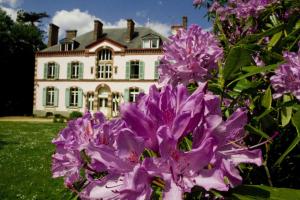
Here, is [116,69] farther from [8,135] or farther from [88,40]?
[8,135]

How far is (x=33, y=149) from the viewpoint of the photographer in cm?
1112

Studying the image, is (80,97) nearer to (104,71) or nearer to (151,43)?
(104,71)

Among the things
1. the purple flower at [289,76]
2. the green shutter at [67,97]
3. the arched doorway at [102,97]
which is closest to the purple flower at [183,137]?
the purple flower at [289,76]

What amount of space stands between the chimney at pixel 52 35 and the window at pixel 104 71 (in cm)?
514

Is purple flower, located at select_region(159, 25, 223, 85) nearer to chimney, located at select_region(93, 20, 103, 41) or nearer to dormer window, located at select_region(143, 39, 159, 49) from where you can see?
dormer window, located at select_region(143, 39, 159, 49)

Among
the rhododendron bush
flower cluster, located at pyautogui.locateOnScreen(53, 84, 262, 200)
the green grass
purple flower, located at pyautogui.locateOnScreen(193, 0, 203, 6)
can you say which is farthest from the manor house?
flower cluster, located at pyautogui.locateOnScreen(53, 84, 262, 200)

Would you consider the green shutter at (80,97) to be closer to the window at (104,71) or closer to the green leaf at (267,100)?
the window at (104,71)

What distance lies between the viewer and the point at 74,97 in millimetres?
27328

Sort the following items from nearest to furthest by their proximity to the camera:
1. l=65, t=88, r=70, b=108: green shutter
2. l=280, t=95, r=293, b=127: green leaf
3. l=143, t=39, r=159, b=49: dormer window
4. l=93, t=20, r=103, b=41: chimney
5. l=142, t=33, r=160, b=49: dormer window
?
l=280, t=95, r=293, b=127: green leaf → l=142, t=33, r=160, b=49: dormer window → l=143, t=39, r=159, b=49: dormer window → l=65, t=88, r=70, b=108: green shutter → l=93, t=20, r=103, b=41: chimney

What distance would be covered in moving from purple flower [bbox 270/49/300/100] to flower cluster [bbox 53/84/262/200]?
68cm

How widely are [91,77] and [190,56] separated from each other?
26.0 meters

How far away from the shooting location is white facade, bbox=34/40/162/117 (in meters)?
25.8

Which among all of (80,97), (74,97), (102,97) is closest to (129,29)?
(102,97)

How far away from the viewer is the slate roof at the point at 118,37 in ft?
87.2
